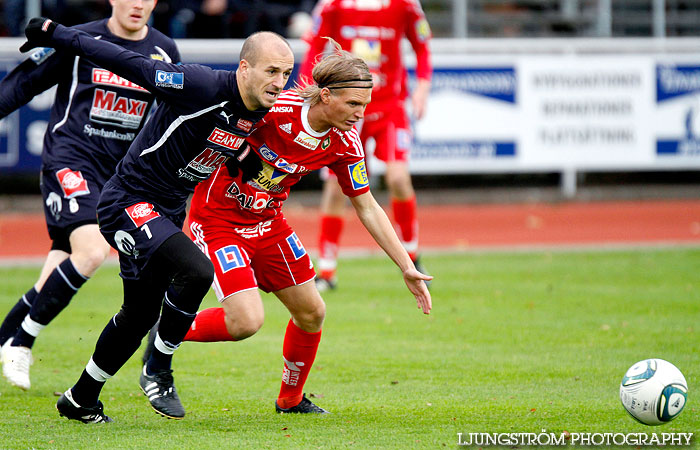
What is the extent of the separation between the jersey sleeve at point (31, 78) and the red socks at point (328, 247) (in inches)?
149

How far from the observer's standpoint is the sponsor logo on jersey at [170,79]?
14.6 ft

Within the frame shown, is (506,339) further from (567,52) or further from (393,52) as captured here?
(567,52)

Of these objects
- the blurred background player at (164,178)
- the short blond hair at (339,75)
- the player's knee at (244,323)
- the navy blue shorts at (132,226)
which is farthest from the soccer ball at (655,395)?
the navy blue shorts at (132,226)

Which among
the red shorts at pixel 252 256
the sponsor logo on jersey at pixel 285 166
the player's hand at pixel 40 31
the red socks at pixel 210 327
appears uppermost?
the player's hand at pixel 40 31

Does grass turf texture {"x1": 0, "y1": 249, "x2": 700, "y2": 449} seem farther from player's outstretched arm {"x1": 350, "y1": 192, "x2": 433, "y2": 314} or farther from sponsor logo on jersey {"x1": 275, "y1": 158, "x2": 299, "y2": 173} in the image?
sponsor logo on jersey {"x1": 275, "y1": 158, "x2": 299, "y2": 173}

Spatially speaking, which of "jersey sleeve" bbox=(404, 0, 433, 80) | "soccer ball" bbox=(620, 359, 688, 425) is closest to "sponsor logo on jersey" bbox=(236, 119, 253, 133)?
"soccer ball" bbox=(620, 359, 688, 425)

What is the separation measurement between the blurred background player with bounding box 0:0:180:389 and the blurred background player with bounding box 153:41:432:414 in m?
1.03

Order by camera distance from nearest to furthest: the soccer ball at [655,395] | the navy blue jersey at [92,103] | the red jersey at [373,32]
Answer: the soccer ball at [655,395] < the navy blue jersey at [92,103] < the red jersey at [373,32]

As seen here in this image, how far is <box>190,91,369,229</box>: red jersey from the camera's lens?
4.93 meters

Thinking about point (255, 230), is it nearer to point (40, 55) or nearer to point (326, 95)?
point (326, 95)

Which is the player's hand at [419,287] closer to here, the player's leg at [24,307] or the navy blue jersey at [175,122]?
the navy blue jersey at [175,122]

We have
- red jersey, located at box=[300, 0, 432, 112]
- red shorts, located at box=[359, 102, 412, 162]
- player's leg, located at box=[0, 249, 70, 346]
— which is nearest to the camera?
player's leg, located at box=[0, 249, 70, 346]

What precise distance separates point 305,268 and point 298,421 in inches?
30.9

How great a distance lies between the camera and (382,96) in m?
9.23
